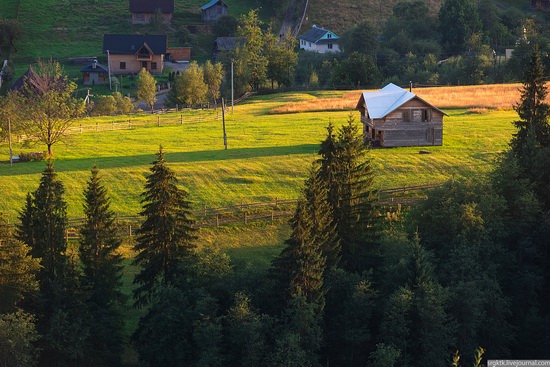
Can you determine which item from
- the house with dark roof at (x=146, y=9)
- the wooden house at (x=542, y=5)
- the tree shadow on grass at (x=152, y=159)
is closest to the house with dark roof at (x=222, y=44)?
the house with dark roof at (x=146, y=9)

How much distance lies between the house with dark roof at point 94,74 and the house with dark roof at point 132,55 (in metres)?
5.57

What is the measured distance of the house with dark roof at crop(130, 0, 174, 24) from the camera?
13462 centimetres

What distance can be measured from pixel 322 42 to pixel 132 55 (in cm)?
3184

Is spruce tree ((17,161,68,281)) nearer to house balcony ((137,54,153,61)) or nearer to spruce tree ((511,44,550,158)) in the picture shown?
spruce tree ((511,44,550,158))

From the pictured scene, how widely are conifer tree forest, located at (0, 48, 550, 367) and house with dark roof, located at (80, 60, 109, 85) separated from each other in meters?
70.7

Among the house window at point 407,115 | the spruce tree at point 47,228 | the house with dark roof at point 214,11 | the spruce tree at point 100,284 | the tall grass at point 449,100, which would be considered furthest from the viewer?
the house with dark roof at point 214,11

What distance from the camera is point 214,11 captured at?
139m

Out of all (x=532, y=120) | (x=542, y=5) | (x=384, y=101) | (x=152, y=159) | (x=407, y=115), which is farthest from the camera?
(x=542, y=5)

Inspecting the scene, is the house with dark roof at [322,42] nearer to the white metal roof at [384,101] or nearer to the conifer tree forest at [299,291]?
the white metal roof at [384,101]

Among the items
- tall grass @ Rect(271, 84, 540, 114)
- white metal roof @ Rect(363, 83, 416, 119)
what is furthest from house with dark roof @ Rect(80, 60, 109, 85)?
white metal roof @ Rect(363, 83, 416, 119)

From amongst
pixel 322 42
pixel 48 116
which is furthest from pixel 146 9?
pixel 48 116

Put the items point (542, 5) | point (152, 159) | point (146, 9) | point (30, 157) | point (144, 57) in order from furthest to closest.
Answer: point (542, 5) → point (146, 9) → point (144, 57) → point (30, 157) → point (152, 159)

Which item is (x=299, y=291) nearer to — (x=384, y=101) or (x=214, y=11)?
(x=384, y=101)

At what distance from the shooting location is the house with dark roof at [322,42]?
5138 inches
